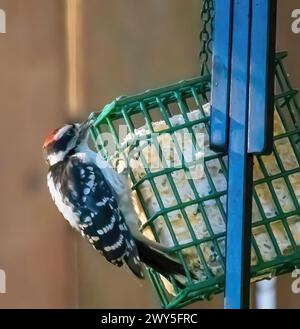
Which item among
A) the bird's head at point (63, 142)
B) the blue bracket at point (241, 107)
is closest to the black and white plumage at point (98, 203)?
the bird's head at point (63, 142)

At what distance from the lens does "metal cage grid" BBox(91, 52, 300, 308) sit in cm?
114

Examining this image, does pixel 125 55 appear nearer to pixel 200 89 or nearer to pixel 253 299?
pixel 200 89

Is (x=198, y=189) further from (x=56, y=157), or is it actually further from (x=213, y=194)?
(x=56, y=157)

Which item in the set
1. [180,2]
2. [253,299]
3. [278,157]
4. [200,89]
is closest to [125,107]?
[200,89]

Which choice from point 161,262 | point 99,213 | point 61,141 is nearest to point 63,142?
point 61,141

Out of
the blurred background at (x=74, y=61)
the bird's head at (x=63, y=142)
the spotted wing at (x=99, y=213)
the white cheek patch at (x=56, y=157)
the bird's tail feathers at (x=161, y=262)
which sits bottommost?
the bird's tail feathers at (x=161, y=262)

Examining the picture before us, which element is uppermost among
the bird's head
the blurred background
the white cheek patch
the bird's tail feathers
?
the blurred background

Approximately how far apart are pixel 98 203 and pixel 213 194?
0.53ft

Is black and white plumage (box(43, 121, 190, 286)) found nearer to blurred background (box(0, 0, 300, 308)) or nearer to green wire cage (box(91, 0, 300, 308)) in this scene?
green wire cage (box(91, 0, 300, 308))

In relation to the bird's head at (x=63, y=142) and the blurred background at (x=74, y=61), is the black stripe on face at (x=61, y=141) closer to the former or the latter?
the bird's head at (x=63, y=142)

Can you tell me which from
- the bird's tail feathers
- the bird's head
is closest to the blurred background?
the bird's head

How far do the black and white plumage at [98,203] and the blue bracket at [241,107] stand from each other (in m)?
0.11

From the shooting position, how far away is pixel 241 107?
1.06 metres

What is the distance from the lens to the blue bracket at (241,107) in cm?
105
